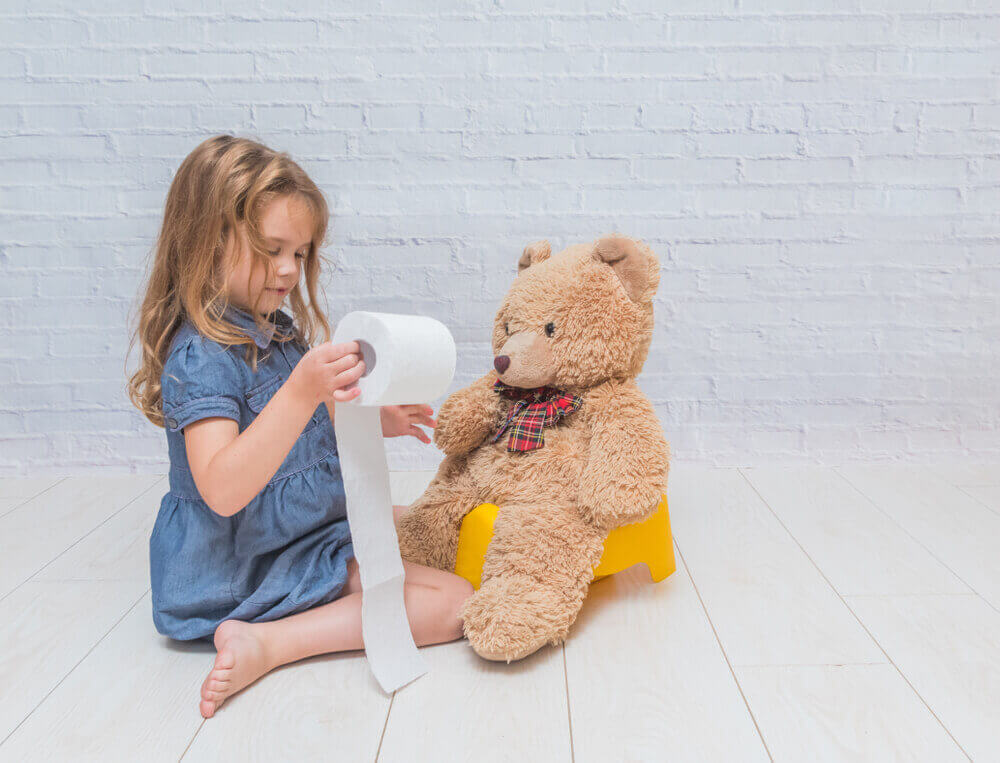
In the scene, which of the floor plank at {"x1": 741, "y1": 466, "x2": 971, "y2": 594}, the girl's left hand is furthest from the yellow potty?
the floor plank at {"x1": 741, "y1": 466, "x2": 971, "y2": 594}

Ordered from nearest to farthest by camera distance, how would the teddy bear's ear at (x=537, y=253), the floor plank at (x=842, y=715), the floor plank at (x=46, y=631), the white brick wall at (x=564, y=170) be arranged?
the floor plank at (x=842, y=715), the floor plank at (x=46, y=631), the teddy bear's ear at (x=537, y=253), the white brick wall at (x=564, y=170)

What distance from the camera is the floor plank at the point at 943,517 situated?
1.26 metres

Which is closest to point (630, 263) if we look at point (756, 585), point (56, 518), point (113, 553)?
point (756, 585)

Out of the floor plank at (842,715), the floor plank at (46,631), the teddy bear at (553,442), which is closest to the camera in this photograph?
the floor plank at (842,715)

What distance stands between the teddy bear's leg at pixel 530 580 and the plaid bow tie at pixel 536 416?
0.31 feet

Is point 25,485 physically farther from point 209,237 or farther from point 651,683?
point 651,683

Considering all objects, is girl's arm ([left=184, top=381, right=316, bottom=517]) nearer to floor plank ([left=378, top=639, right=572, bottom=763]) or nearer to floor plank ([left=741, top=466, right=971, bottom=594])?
floor plank ([left=378, top=639, right=572, bottom=763])

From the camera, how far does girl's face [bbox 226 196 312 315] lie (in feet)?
3.35

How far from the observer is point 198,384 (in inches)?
38.3

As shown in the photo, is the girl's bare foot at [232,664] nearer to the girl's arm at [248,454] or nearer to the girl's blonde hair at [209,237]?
the girl's arm at [248,454]

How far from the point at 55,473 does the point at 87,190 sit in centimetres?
57

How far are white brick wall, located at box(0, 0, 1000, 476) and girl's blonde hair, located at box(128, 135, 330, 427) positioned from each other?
0.62 metres

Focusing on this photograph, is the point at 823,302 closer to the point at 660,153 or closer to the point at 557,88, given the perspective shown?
the point at 660,153

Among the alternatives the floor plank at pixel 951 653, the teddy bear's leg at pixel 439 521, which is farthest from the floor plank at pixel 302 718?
the floor plank at pixel 951 653
